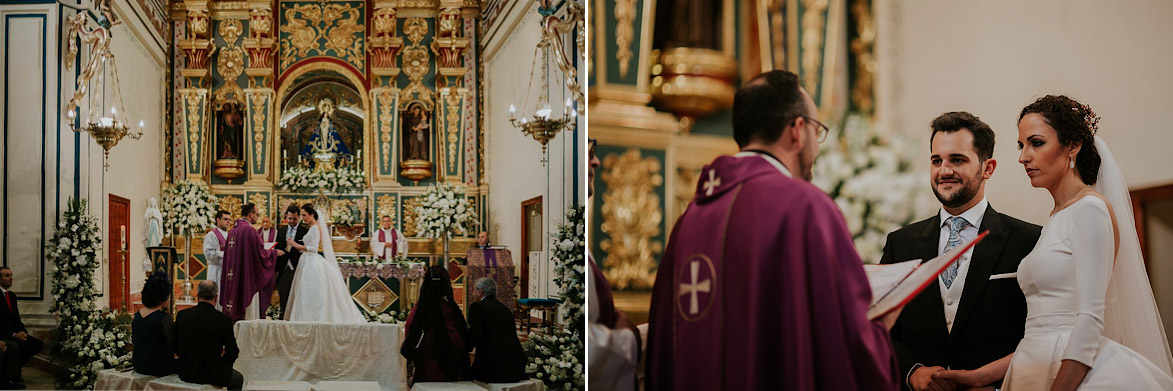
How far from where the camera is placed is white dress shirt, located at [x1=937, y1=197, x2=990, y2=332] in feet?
Result: 11.5

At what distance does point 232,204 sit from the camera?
3.86 m

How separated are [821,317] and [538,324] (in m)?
1.94

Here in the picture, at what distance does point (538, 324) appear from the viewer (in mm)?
4309

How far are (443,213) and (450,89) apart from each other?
62 cm

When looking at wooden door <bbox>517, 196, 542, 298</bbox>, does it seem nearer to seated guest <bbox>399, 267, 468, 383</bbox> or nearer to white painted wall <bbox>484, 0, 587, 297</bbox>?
white painted wall <bbox>484, 0, 587, 297</bbox>

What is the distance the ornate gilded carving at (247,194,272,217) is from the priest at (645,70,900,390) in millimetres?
1951

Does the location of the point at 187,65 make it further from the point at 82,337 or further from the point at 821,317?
the point at 821,317

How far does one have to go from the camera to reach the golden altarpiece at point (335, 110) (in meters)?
3.89

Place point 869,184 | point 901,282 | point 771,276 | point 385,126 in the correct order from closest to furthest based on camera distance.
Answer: point 771,276 < point 901,282 < point 869,184 < point 385,126

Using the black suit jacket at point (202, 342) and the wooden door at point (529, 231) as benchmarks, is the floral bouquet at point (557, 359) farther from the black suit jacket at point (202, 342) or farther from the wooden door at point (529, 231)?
the black suit jacket at point (202, 342)

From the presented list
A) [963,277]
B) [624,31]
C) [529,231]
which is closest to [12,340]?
[529,231]

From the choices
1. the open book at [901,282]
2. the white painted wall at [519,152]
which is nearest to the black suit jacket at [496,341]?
the white painted wall at [519,152]

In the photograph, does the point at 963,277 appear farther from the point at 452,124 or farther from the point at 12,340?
the point at 12,340

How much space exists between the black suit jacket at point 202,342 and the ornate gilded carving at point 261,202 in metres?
0.47
